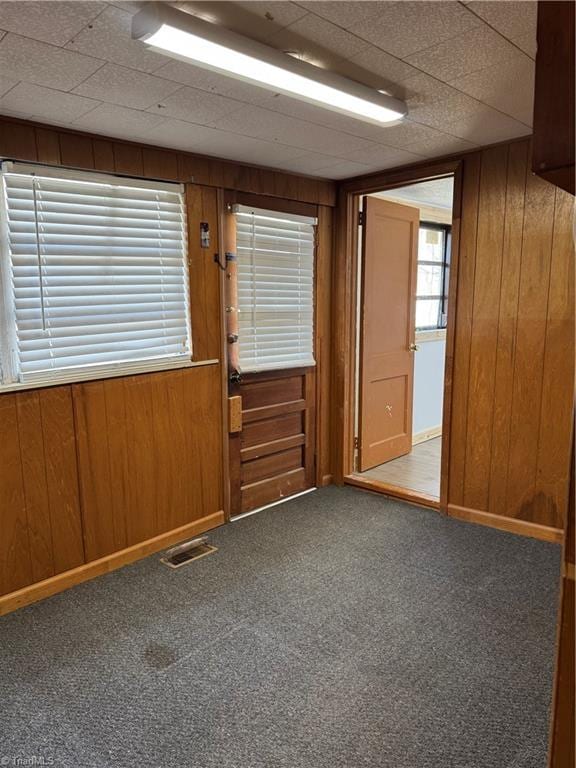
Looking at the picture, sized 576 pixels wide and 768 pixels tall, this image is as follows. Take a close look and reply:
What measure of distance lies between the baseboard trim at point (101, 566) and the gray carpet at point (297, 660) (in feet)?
0.23

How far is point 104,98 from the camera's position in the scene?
212cm

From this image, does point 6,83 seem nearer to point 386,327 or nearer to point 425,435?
point 386,327

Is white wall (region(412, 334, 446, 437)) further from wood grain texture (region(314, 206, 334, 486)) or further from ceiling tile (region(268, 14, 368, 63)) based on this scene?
ceiling tile (region(268, 14, 368, 63))

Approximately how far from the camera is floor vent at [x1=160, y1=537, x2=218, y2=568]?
2.94m

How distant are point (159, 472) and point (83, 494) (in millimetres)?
457

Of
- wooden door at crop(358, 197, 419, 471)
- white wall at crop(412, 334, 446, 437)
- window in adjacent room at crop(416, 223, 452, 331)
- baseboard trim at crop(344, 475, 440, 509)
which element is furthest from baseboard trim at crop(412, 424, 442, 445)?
baseboard trim at crop(344, 475, 440, 509)

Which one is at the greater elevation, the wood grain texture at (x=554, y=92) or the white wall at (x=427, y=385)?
the wood grain texture at (x=554, y=92)

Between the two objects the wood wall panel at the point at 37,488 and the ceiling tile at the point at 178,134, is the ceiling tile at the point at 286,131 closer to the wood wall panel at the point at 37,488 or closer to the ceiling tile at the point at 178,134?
the ceiling tile at the point at 178,134

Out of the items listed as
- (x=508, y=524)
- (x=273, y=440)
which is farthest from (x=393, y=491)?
(x=273, y=440)

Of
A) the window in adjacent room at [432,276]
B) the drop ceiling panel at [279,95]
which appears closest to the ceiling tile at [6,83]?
the drop ceiling panel at [279,95]

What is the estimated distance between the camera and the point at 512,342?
312 cm

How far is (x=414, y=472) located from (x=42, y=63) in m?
3.65

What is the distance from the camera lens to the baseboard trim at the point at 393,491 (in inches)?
143

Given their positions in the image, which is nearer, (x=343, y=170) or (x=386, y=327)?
(x=343, y=170)
